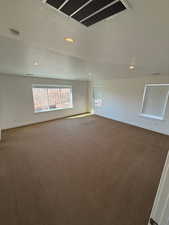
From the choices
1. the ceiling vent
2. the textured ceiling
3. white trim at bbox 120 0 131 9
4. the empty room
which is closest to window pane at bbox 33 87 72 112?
the empty room

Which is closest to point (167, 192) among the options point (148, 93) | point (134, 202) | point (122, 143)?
point (134, 202)

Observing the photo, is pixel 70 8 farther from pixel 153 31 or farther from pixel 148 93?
pixel 148 93

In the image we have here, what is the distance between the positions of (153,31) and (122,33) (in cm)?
39

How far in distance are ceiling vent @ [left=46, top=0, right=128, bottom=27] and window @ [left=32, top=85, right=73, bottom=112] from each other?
4416 mm

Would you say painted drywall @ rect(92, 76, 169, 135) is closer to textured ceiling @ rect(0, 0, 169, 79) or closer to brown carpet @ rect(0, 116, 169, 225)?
brown carpet @ rect(0, 116, 169, 225)

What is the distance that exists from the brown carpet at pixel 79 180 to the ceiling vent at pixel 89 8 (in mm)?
2327

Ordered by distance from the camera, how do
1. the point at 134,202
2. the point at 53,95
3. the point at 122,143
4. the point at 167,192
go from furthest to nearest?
the point at 53,95 < the point at 122,143 < the point at 134,202 < the point at 167,192

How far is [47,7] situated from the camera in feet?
3.00

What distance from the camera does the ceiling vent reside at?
32.9 inches

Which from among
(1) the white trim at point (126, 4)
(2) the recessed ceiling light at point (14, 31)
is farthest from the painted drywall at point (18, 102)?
(1) the white trim at point (126, 4)

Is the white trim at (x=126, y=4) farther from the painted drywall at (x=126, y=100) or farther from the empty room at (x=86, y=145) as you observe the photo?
the painted drywall at (x=126, y=100)

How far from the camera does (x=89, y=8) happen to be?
902 mm

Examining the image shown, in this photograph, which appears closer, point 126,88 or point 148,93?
point 148,93

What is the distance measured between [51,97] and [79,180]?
4601mm
